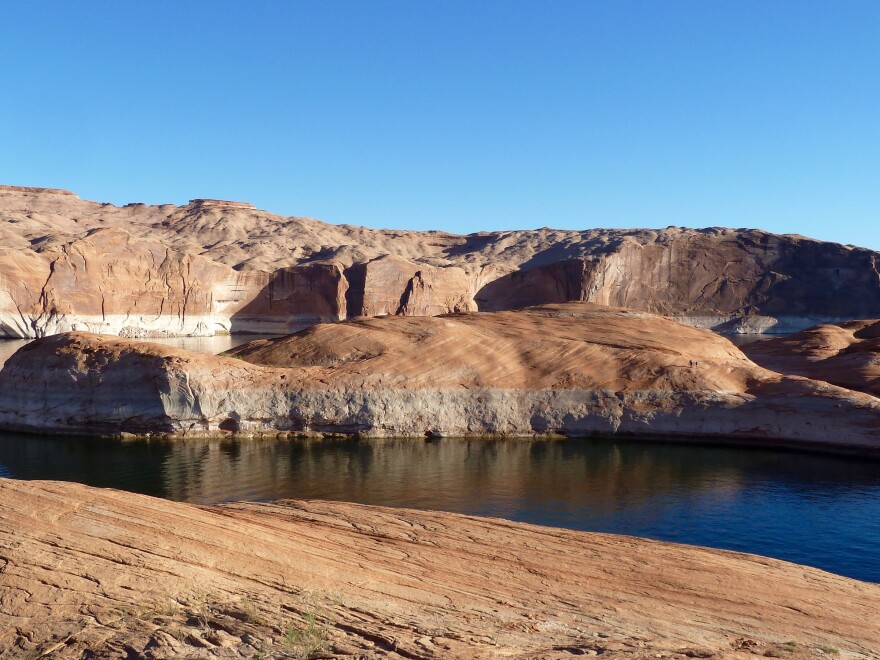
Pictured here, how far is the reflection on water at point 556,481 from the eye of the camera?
20391mm

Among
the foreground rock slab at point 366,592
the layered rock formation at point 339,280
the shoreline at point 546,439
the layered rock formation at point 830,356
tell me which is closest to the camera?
the foreground rock slab at point 366,592

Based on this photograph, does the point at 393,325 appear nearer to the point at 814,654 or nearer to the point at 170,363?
the point at 170,363

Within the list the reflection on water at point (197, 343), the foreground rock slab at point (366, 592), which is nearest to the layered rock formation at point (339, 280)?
the reflection on water at point (197, 343)

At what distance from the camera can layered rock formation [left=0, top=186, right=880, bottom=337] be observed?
8012cm

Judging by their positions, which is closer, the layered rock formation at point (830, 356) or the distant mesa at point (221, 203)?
the layered rock formation at point (830, 356)

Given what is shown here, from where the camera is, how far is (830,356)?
48719 mm

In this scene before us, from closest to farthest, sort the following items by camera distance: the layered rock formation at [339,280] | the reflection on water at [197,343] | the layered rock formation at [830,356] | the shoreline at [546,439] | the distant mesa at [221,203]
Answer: the shoreline at [546,439] → the layered rock formation at [830,356] → the reflection on water at [197,343] → the layered rock formation at [339,280] → the distant mesa at [221,203]

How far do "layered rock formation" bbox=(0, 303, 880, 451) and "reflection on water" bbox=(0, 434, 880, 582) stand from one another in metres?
1.29

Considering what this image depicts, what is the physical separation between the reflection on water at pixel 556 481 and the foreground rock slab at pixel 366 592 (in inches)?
196

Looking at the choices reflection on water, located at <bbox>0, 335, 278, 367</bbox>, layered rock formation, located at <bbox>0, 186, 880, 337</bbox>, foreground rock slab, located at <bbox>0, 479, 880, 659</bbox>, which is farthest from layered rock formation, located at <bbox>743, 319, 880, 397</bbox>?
layered rock formation, located at <bbox>0, 186, 880, 337</bbox>

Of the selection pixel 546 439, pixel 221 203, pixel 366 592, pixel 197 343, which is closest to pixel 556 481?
pixel 546 439

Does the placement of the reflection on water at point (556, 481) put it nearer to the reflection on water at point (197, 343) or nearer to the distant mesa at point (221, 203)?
the reflection on water at point (197, 343)

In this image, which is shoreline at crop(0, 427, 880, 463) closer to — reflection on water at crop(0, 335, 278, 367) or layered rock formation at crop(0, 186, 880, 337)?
reflection on water at crop(0, 335, 278, 367)

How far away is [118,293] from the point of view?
84688 mm
